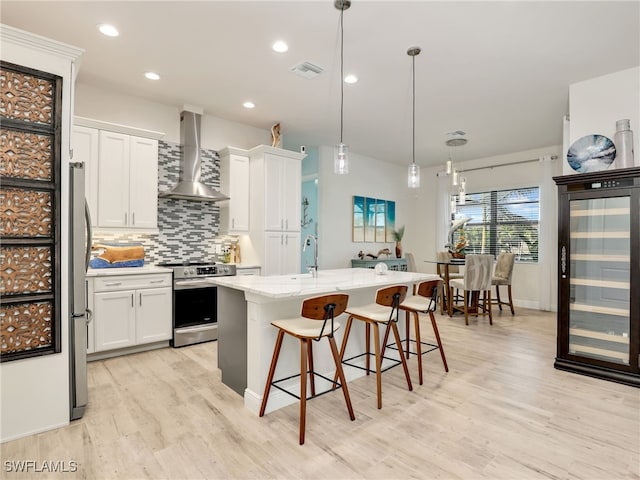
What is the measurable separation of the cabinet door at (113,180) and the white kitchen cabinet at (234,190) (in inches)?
48.7

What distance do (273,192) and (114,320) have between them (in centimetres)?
239

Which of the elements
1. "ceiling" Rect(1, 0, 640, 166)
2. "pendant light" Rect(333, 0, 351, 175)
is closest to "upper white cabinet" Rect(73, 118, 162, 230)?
"ceiling" Rect(1, 0, 640, 166)

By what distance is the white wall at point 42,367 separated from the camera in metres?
2.08

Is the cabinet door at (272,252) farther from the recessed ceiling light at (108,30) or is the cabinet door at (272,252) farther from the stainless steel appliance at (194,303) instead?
the recessed ceiling light at (108,30)

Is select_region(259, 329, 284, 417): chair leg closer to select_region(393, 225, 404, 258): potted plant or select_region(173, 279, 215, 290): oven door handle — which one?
select_region(173, 279, 215, 290): oven door handle

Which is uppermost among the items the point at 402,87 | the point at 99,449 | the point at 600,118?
the point at 402,87

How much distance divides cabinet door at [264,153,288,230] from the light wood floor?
7.06ft

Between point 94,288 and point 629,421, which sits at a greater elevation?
point 94,288

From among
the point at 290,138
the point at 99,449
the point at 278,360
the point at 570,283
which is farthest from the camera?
the point at 290,138

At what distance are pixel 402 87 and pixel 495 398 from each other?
3136mm

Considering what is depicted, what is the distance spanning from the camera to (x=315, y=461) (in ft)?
6.17

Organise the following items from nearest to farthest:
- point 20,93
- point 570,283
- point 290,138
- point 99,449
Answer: point 99,449
point 20,93
point 570,283
point 290,138

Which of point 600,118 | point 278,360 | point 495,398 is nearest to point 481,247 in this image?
point 600,118

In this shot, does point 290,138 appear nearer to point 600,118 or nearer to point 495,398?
point 600,118
